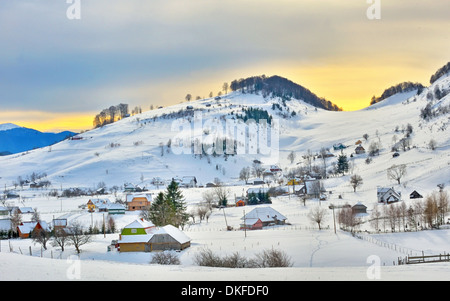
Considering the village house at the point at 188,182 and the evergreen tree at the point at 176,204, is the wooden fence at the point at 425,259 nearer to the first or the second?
the evergreen tree at the point at 176,204

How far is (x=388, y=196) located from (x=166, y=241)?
35.5m

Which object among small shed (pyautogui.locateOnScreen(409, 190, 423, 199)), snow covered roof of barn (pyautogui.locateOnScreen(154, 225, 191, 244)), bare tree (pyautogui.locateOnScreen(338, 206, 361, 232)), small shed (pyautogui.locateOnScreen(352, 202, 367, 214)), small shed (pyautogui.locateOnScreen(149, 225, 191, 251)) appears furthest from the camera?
small shed (pyautogui.locateOnScreen(409, 190, 423, 199))

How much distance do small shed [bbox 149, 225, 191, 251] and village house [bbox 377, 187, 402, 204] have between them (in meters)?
33.0

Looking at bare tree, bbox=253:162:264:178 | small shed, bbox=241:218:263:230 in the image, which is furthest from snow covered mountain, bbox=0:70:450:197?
small shed, bbox=241:218:263:230

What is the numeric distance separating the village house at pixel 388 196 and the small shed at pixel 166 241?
33.0m

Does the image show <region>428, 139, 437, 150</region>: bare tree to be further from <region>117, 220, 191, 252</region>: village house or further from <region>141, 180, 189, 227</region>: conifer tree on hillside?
<region>117, 220, 191, 252</region>: village house

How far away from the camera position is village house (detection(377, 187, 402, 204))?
6094cm

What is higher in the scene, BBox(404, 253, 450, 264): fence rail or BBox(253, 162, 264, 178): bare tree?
BBox(253, 162, 264, 178): bare tree

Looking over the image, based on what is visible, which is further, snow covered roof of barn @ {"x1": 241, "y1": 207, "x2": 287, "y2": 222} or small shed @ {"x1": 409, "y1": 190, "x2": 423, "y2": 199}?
small shed @ {"x1": 409, "y1": 190, "x2": 423, "y2": 199}

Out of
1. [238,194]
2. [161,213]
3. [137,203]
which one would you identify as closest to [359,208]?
[161,213]

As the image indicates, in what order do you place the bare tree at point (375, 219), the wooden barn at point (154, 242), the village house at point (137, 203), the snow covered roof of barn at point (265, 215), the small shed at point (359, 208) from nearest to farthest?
the wooden barn at point (154, 242) → the bare tree at point (375, 219) → the snow covered roof of barn at point (265, 215) → the small shed at point (359, 208) → the village house at point (137, 203)

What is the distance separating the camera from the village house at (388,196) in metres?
60.9

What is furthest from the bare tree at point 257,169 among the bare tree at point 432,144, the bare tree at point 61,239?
the bare tree at point 61,239
